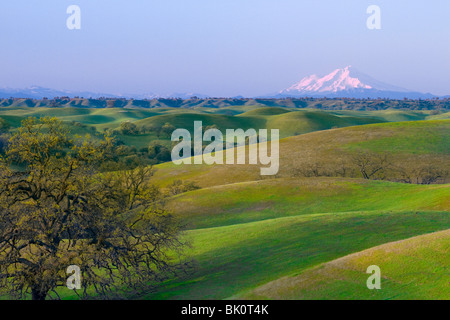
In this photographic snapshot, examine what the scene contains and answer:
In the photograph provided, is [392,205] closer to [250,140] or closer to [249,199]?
[249,199]

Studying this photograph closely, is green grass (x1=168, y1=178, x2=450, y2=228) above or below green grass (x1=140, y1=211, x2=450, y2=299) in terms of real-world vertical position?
below

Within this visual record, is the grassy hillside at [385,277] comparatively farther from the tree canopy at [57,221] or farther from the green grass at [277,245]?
the tree canopy at [57,221]

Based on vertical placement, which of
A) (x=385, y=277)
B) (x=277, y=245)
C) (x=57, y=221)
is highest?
(x=57, y=221)

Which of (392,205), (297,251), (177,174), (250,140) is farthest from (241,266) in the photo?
(250,140)

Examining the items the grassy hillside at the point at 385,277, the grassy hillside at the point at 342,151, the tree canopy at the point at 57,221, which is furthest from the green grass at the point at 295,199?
the grassy hillside at the point at 342,151

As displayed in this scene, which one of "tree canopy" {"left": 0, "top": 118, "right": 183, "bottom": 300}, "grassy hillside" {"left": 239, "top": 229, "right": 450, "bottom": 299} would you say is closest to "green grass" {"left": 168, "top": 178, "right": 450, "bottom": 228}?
"tree canopy" {"left": 0, "top": 118, "right": 183, "bottom": 300}

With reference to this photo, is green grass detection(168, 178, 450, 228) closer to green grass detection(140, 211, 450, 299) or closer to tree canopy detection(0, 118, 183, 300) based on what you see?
green grass detection(140, 211, 450, 299)

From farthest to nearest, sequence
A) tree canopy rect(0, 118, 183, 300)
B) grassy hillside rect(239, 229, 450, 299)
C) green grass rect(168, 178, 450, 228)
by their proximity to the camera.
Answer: green grass rect(168, 178, 450, 228) < tree canopy rect(0, 118, 183, 300) < grassy hillside rect(239, 229, 450, 299)

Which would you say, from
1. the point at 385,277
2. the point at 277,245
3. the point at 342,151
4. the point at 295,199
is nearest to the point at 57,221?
the point at 277,245

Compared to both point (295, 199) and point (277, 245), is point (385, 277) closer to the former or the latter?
point (277, 245)
